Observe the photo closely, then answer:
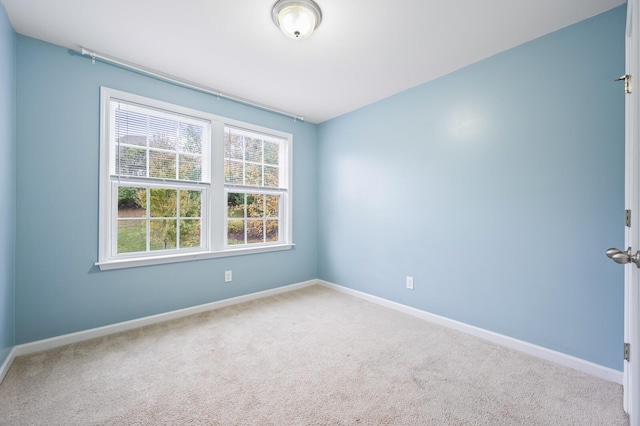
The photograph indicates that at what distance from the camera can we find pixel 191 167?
2.99 m

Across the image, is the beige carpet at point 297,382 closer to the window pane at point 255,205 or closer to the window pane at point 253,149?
the window pane at point 255,205

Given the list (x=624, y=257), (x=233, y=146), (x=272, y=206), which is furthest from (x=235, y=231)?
(x=624, y=257)

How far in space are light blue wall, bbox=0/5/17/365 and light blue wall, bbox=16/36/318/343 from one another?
0.22 ft

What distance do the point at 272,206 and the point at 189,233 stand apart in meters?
1.13

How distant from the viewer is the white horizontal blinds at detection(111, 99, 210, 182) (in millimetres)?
2570

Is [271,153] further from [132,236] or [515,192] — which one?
[515,192]

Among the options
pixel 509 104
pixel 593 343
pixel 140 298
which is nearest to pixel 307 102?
pixel 509 104

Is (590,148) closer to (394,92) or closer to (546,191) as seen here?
(546,191)

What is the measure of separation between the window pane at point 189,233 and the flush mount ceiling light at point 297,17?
2.12 meters

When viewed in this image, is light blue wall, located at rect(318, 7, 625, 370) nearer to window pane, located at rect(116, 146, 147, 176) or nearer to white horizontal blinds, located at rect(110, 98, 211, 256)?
white horizontal blinds, located at rect(110, 98, 211, 256)

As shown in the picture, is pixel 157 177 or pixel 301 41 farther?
pixel 157 177

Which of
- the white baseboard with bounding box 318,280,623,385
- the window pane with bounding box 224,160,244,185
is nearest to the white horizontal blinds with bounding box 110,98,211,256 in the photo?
the window pane with bounding box 224,160,244,185

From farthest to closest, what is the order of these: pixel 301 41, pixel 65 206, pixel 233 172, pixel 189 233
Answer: pixel 233 172
pixel 189 233
pixel 65 206
pixel 301 41

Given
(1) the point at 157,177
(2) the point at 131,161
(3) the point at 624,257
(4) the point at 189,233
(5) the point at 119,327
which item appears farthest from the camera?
(4) the point at 189,233
